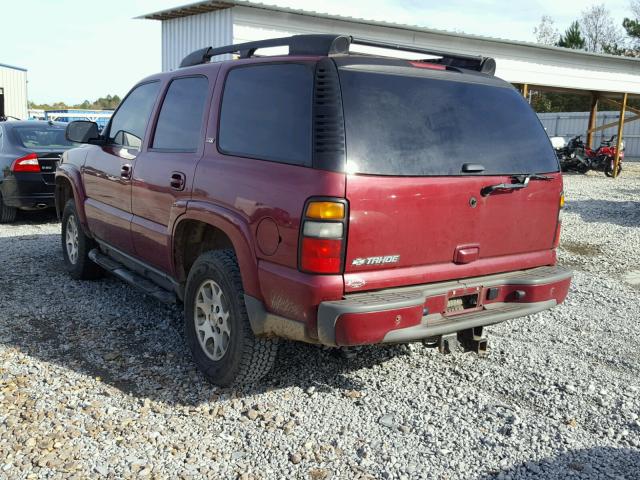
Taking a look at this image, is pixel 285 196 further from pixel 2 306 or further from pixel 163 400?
pixel 2 306

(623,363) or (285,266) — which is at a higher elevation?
(285,266)

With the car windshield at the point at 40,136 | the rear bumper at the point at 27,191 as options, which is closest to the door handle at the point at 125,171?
the rear bumper at the point at 27,191

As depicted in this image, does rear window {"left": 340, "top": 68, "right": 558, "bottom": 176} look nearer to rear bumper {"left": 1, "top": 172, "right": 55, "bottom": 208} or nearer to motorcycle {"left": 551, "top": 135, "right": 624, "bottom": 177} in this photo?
rear bumper {"left": 1, "top": 172, "right": 55, "bottom": 208}

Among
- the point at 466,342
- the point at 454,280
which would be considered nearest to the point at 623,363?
the point at 466,342

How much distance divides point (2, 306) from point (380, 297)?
3850 mm

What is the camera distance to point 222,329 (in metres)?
3.81

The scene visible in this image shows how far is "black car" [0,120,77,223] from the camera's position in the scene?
29.9ft

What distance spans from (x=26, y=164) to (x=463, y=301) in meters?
7.74

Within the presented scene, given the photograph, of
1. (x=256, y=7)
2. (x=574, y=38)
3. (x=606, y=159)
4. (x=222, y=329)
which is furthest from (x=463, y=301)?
(x=574, y=38)

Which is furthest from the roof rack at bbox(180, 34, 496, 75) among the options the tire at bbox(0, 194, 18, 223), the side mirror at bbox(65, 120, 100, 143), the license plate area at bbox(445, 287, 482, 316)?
the tire at bbox(0, 194, 18, 223)

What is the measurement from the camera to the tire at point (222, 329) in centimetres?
357

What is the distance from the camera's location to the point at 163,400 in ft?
12.2

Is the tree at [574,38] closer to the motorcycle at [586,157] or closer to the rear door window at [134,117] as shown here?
the motorcycle at [586,157]

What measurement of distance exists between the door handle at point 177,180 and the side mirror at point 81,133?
1.65m
